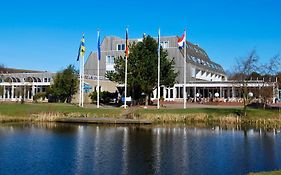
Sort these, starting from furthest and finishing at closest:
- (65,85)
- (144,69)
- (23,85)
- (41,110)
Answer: (23,85) < (65,85) < (144,69) < (41,110)

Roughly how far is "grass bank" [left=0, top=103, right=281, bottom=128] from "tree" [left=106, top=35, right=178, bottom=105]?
701 centimetres

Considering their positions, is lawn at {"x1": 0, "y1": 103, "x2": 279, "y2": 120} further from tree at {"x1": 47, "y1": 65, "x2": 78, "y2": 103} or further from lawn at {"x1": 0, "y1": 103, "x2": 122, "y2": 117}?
tree at {"x1": 47, "y1": 65, "x2": 78, "y2": 103}

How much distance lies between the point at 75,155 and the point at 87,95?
4523 cm

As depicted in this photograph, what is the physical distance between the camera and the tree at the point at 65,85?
197 feet

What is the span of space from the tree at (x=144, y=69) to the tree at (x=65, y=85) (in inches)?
338

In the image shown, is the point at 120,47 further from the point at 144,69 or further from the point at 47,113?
the point at 47,113

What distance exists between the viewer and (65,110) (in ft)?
150

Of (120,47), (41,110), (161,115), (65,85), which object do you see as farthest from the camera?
(120,47)

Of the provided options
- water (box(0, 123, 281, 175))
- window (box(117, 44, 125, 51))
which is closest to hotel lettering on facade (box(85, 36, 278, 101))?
window (box(117, 44, 125, 51))

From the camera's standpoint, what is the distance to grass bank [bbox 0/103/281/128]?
4203 centimetres

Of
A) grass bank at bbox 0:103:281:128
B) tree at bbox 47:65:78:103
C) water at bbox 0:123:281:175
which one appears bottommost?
water at bbox 0:123:281:175

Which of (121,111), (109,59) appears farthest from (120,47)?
(121,111)

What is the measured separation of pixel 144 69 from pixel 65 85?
14.8 meters

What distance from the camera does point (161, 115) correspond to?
4288cm
